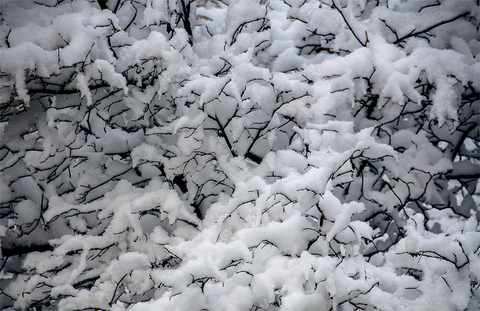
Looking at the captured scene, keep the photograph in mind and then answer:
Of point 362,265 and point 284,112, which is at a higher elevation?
point 284,112

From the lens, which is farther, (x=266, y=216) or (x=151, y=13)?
(x=151, y=13)

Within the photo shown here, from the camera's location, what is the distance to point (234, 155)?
2.00 metres

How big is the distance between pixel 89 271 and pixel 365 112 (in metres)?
2.17

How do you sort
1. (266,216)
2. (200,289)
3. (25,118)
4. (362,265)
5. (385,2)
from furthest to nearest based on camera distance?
(385,2)
(25,118)
(266,216)
(362,265)
(200,289)

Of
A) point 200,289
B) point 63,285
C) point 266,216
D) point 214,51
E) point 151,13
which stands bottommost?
point 63,285

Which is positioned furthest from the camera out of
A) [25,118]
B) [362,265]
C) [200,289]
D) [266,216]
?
[25,118]

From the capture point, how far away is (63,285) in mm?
1828

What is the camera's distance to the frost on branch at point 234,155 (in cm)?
125

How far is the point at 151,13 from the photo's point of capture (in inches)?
70.7

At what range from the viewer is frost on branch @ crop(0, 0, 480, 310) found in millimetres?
1249

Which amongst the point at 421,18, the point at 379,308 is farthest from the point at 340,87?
the point at 379,308

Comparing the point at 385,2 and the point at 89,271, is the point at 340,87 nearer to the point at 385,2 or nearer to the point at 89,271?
the point at 385,2

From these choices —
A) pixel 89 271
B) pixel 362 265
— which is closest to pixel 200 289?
pixel 362 265

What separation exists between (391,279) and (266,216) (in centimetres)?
63
